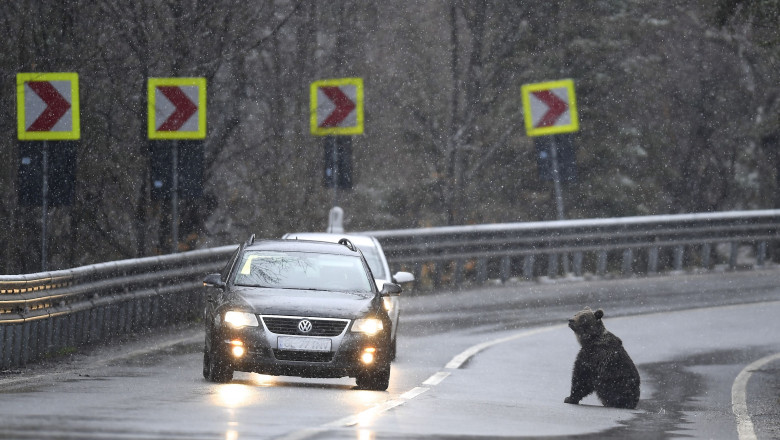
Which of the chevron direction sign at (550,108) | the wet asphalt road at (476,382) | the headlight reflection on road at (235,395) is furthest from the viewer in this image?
the chevron direction sign at (550,108)

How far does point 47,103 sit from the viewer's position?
68.4 feet

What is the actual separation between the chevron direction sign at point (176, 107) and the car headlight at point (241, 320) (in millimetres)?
7294

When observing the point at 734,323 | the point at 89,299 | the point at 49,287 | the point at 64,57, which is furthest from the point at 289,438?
the point at 734,323

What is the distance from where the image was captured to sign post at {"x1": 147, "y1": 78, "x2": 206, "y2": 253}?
918 inches

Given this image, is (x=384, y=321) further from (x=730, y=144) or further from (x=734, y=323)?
(x=730, y=144)

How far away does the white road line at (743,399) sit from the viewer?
14.7m

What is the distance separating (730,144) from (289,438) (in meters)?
31.5

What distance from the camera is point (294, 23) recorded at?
2894cm

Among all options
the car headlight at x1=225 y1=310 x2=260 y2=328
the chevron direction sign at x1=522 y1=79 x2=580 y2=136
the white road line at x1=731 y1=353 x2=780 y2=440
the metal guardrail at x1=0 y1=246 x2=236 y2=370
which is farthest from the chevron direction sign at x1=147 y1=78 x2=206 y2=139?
the chevron direction sign at x1=522 y1=79 x2=580 y2=136

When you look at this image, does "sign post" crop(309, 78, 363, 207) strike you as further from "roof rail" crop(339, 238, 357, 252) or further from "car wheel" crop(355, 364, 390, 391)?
"car wheel" crop(355, 364, 390, 391)

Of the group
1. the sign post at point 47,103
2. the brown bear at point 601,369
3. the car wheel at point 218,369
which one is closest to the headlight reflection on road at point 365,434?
the car wheel at point 218,369

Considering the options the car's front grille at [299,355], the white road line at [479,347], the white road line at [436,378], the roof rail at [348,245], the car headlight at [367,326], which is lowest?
the white road line at [479,347]

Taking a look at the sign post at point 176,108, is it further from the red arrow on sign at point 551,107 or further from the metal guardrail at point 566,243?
the red arrow on sign at point 551,107

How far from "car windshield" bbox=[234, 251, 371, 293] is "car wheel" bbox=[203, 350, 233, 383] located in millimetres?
888
